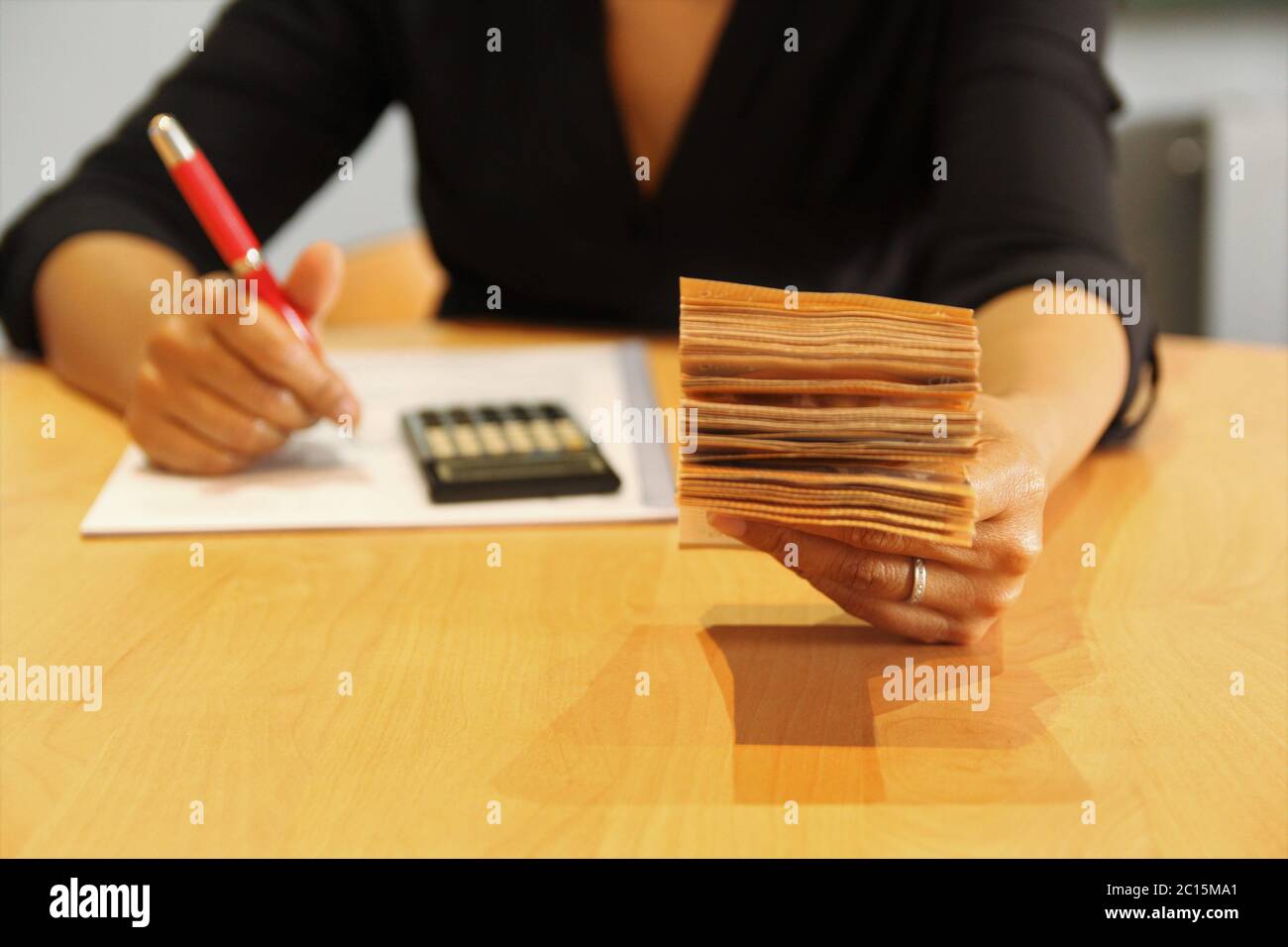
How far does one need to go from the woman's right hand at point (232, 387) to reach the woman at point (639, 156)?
5 cm

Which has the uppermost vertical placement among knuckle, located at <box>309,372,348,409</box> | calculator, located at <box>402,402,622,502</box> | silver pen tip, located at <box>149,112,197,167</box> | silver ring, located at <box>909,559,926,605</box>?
silver pen tip, located at <box>149,112,197,167</box>

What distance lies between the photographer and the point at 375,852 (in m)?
0.41

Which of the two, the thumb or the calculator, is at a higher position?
the thumb

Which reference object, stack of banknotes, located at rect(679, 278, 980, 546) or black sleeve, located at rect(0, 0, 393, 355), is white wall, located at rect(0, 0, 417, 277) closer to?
black sleeve, located at rect(0, 0, 393, 355)

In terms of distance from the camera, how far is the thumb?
0.76 meters

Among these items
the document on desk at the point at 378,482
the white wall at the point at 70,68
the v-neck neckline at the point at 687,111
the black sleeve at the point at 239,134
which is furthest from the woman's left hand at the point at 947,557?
the white wall at the point at 70,68

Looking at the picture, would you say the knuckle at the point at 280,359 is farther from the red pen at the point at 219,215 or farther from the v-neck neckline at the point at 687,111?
the v-neck neckline at the point at 687,111

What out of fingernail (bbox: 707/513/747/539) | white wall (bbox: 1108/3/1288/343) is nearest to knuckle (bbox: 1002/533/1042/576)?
fingernail (bbox: 707/513/747/539)

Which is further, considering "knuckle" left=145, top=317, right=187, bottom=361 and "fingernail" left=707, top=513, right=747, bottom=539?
"knuckle" left=145, top=317, right=187, bottom=361

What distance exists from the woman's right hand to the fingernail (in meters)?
0.35

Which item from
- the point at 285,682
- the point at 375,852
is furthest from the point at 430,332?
the point at 375,852

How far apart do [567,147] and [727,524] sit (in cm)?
70

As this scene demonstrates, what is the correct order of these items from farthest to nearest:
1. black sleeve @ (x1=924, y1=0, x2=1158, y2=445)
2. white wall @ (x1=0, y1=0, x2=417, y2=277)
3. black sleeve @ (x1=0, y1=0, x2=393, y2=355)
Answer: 1. white wall @ (x1=0, y1=0, x2=417, y2=277)
2. black sleeve @ (x1=0, y1=0, x2=393, y2=355)
3. black sleeve @ (x1=924, y1=0, x2=1158, y2=445)

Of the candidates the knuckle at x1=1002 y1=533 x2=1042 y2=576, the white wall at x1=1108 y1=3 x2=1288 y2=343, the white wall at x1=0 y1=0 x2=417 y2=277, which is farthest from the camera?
the white wall at x1=1108 y1=3 x2=1288 y2=343
